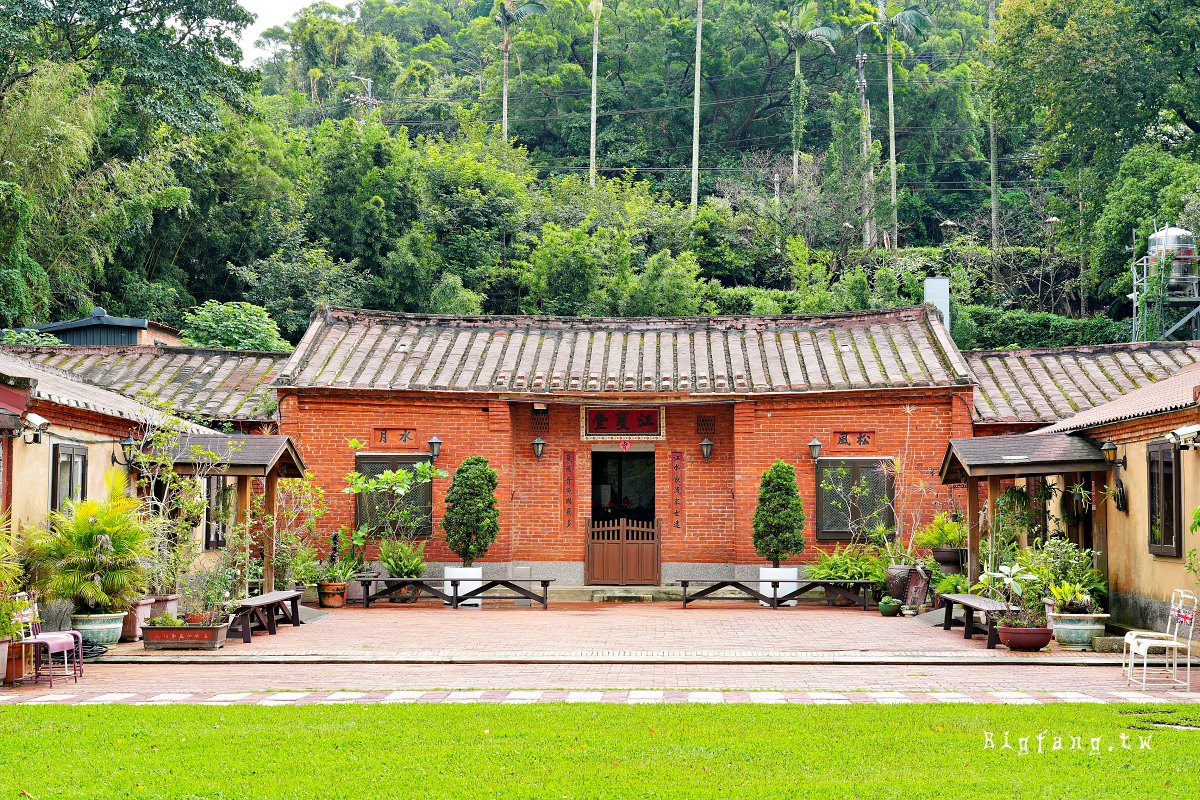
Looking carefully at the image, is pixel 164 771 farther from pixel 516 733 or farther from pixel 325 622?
pixel 325 622

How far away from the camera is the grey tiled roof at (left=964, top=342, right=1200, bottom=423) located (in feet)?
64.4

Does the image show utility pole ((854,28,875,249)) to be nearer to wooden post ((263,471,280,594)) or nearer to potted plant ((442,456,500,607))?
potted plant ((442,456,500,607))

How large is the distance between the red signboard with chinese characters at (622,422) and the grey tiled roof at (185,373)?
212 inches

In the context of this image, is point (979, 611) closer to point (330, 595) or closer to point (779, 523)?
point (779, 523)

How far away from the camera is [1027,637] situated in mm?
12047

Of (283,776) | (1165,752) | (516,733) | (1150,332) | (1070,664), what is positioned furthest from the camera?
(1150,332)

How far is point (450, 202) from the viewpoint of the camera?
117 ft

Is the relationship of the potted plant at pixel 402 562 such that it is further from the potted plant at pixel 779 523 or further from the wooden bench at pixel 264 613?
the potted plant at pixel 779 523

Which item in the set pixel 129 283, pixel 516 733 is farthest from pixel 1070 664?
pixel 129 283

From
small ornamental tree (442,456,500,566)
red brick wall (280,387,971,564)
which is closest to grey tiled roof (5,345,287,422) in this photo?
red brick wall (280,387,971,564)

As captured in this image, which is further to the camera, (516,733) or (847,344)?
(847,344)

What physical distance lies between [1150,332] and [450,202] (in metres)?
19.6

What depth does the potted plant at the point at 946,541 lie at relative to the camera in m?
17.1

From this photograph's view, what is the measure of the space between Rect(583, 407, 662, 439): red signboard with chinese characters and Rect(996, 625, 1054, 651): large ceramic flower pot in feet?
30.6
